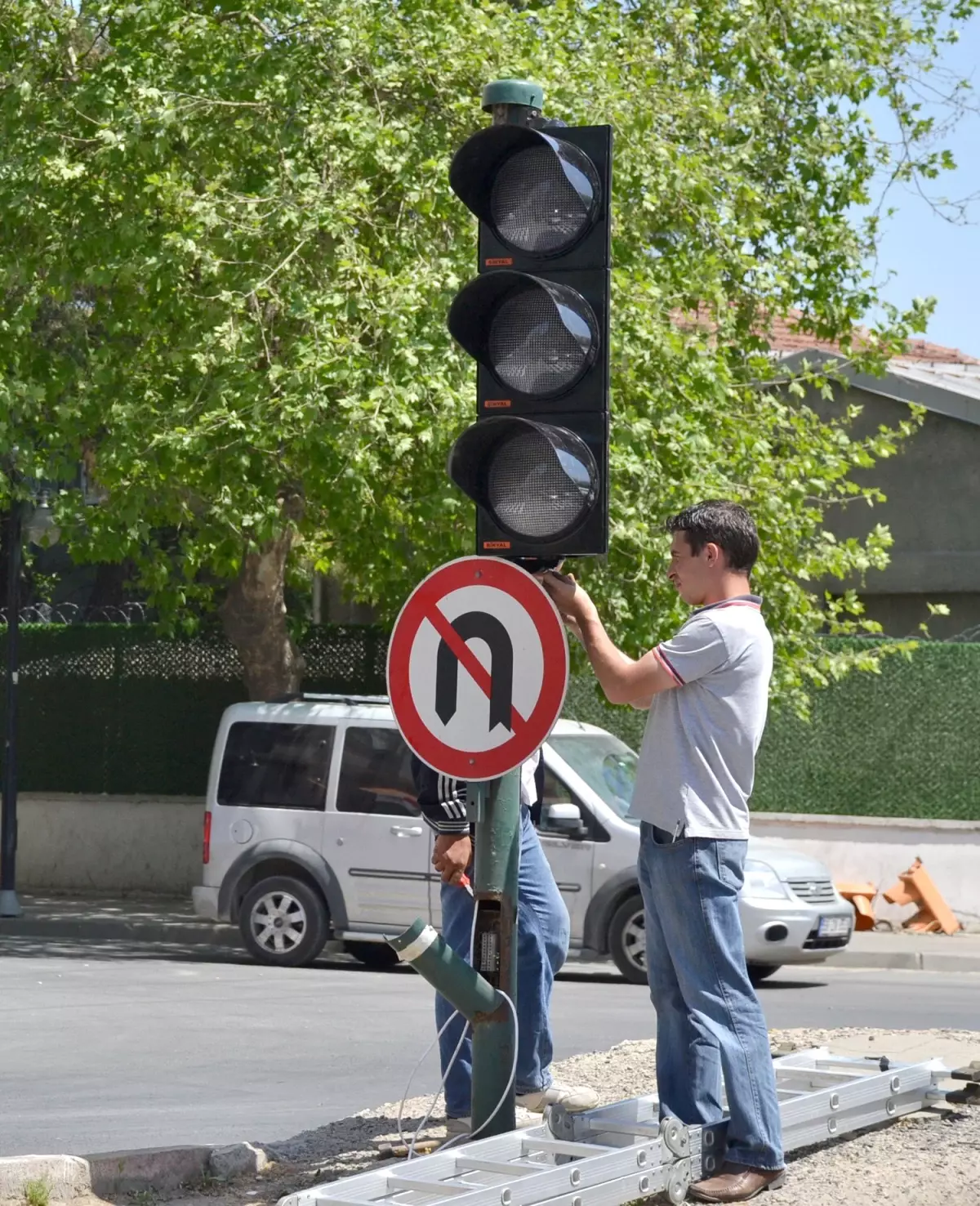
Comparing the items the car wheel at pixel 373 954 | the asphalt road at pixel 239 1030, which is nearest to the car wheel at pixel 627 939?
the asphalt road at pixel 239 1030

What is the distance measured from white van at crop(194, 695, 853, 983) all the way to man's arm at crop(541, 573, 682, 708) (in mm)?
8049

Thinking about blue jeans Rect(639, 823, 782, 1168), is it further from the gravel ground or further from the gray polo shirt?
the gravel ground

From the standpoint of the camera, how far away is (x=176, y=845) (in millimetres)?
19766

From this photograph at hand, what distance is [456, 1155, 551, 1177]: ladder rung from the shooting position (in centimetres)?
487

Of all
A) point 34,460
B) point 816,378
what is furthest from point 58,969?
point 816,378

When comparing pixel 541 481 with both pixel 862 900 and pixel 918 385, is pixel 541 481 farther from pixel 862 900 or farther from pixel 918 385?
pixel 918 385

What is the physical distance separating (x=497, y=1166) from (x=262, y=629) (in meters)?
12.8

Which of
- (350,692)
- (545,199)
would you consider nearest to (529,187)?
(545,199)

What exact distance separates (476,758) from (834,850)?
1326cm

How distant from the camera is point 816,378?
16.7 m

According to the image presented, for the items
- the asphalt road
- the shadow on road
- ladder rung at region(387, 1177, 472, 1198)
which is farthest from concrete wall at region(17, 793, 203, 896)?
ladder rung at region(387, 1177, 472, 1198)

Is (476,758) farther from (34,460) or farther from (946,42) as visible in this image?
(946,42)

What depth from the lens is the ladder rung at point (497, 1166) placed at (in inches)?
192

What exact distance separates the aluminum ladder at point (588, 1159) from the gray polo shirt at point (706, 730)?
2.76ft
